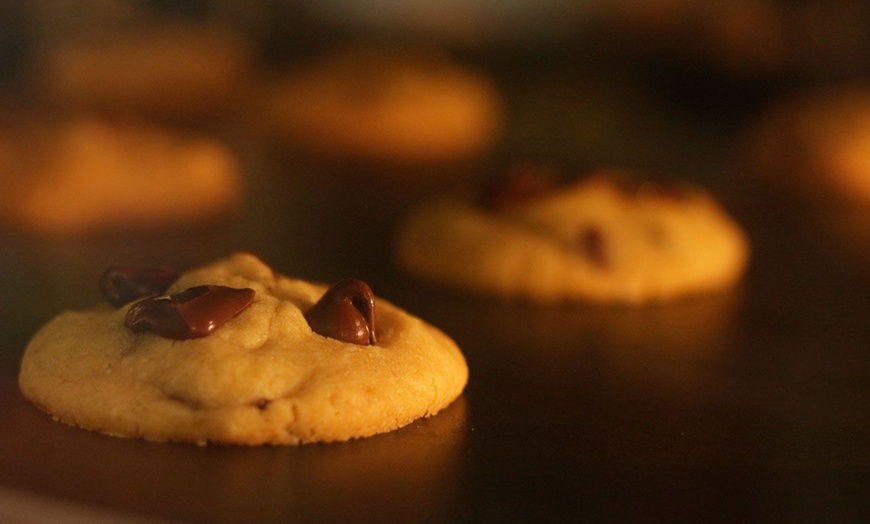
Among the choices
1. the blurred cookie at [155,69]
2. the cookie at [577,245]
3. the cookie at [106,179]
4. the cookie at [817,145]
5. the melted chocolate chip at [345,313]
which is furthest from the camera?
the cookie at [817,145]

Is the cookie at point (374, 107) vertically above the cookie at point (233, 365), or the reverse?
the cookie at point (233, 365)

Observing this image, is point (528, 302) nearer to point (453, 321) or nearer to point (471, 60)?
point (453, 321)

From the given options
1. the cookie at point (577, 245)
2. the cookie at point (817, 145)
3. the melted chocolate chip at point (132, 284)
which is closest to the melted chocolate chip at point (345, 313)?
the melted chocolate chip at point (132, 284)

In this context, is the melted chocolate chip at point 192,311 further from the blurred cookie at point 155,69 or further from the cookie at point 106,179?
the blurred cookie at point 155,69

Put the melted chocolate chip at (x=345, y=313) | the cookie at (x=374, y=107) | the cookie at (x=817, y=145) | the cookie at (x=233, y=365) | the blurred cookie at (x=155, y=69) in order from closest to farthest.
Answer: the cookie at (x=233, y=365), the melted chocolate chip at (x=345, y=313), the blurred cookie at (x=155, y=69), the cookie at (x=817, y=145), the cookie at (x=374, y=107)

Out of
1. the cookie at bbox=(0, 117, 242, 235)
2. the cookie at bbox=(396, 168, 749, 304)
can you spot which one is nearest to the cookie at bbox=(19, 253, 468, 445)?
the cookie at bbox=(396, 168, 749, 304)

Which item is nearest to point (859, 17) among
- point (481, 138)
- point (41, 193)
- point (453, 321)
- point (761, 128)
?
point (761, 128)

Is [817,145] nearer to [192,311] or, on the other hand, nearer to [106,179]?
[106,179]
